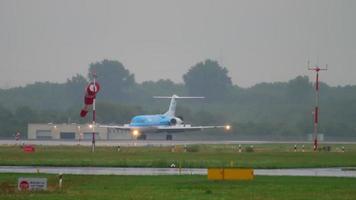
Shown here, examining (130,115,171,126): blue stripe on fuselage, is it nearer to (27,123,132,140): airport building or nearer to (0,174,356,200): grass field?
(27,123,132,140): airport building

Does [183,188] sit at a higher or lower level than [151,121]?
lower

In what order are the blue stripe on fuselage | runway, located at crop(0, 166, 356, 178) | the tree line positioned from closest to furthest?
runway, located at crop(0, 166, 356, 178) < the blue stripe on fuselage < the tree line

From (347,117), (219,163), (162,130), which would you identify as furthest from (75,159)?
(347,117)

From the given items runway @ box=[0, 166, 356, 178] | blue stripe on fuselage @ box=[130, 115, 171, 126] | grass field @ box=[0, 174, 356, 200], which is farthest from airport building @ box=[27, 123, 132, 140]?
grass field @ box=[0, 174, 356, 200]

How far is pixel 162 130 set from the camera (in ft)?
433

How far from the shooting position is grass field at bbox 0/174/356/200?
33.3 metres

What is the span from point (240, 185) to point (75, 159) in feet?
83.1

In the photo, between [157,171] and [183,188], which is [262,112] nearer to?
[157,171]

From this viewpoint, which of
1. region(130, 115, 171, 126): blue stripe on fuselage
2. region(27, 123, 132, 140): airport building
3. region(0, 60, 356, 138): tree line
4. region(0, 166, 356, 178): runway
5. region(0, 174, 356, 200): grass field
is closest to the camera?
region(0, 174, 356, 200): grass field

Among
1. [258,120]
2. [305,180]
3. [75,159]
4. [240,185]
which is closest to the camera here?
[240,185]

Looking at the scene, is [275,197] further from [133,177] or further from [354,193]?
[133,177]

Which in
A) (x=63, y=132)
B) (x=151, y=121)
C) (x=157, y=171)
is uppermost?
(x=151, y=121)

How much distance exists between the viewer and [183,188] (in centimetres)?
3694

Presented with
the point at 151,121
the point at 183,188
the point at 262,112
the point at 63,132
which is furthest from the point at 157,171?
the point at 262,112
